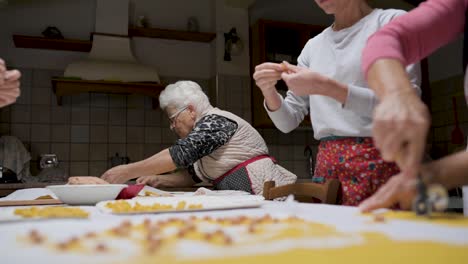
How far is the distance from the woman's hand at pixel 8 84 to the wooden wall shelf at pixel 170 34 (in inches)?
103

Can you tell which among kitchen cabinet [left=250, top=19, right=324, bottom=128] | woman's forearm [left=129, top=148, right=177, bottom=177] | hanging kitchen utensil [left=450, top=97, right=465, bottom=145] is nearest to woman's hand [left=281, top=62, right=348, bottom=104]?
woman's forearm [left=129, top=148, right=177, bottom=177]

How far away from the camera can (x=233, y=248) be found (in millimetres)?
448

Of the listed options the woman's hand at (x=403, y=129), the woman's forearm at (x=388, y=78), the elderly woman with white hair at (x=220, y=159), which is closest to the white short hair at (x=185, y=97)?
the elderly woman with white hair at (x=220, y=159)

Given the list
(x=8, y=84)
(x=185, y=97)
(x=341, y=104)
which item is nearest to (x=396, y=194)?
(x=341, y=104)

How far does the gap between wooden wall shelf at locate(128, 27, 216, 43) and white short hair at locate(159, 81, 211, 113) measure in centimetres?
151

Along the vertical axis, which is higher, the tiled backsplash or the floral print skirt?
the tiled backsplash

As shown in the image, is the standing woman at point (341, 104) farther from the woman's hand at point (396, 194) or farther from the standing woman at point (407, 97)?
the woman's hand at point (396, 194)

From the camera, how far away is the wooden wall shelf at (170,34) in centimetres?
359

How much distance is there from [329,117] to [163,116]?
2.63m

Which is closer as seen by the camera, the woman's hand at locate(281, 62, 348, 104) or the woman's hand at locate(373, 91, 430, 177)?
Answer: the woman's hand at locate(373, 91, 430, 177)

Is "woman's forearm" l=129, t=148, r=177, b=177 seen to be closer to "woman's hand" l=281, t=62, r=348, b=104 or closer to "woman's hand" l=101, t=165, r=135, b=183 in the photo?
"woman's hand" l=101, t=165, r=135, b=183

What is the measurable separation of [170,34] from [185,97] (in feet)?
5.41

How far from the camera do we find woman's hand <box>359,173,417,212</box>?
0.65 meters

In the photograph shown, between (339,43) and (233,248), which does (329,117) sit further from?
(233,248)
